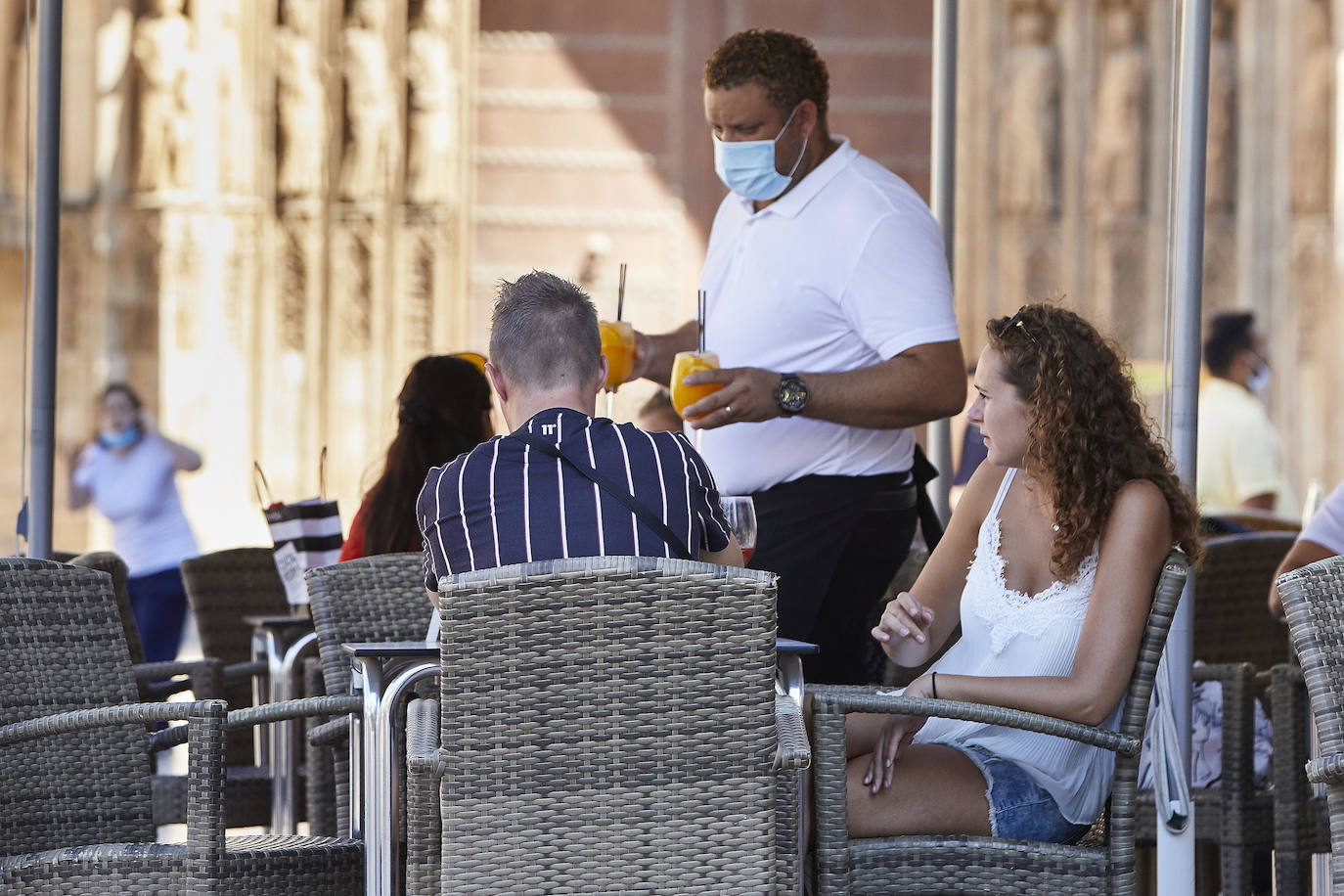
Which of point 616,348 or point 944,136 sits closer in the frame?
point 616,348

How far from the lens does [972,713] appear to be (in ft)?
8.95

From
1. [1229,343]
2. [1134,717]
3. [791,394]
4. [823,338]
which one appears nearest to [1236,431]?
[1229,343]

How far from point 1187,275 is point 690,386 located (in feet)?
3.04

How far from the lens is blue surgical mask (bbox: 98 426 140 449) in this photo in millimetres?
8195

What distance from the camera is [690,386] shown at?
3299 millimetres

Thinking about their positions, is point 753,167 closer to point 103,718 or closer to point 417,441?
point 417,441

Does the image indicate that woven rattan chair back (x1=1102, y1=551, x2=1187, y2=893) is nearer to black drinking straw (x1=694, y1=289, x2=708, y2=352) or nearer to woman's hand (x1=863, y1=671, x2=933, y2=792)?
woman's hand (x1=863, y1=671, x2=933, y2=792)

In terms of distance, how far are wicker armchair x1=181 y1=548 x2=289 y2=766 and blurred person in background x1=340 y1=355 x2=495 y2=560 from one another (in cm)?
75

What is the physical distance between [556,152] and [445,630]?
8.82 metres

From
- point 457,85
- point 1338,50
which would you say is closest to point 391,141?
point 457,85

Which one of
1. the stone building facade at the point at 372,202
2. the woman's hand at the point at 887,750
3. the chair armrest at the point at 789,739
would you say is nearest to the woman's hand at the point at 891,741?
the woman's hand at the point at 887,750

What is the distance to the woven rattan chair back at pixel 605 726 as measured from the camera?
2.28 m

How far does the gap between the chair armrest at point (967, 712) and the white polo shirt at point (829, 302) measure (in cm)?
100

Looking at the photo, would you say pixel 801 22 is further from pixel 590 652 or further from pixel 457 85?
pixel 590 652
